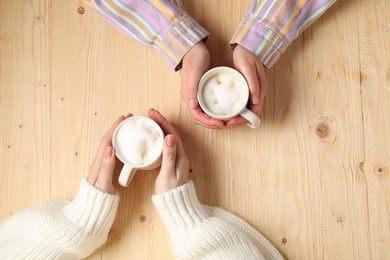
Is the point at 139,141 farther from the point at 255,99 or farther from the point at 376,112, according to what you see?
the point at 376,112

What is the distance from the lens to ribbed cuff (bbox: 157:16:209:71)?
843mm

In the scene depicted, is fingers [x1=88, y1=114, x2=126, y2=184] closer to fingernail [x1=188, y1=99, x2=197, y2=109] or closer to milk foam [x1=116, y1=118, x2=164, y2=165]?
milk foam [x1=116, y1=118, x2=164, y2=165]

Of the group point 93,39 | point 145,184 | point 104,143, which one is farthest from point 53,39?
point 145,184

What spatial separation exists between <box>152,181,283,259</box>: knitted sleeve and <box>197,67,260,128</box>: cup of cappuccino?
0.53ft

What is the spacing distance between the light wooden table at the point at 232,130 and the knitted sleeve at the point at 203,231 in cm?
3

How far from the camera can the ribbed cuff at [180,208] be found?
0.84 m

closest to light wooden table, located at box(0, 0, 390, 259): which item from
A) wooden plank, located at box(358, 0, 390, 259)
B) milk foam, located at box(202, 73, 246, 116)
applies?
wooden plank, located at box(358, 0, 390, 259)

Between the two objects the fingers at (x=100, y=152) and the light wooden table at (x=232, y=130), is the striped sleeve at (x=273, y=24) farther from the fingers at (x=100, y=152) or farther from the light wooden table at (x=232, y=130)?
the fingers at (x=100, y=152)

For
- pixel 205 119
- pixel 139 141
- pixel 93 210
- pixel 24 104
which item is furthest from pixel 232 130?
pixel 24 104

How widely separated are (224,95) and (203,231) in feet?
0.83

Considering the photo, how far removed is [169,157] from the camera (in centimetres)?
82

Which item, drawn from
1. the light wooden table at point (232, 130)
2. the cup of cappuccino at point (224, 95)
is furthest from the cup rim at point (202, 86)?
the light wooden table at point (232, 130)

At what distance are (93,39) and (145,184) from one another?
0.32 metres

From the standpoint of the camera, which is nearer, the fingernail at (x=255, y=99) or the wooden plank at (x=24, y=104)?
the fingernail at (x=255, y=99)
